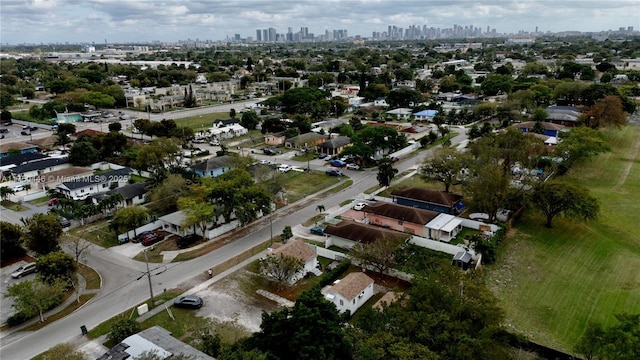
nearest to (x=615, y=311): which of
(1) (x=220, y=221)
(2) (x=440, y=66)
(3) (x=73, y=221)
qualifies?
(1) (x=220, y=221)

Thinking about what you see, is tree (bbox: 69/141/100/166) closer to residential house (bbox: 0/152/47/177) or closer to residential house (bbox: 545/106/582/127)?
residential house (bbox: 0/152/47/177)

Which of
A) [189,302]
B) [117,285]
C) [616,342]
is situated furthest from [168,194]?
[616,342]

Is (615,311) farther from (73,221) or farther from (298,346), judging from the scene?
(73,221)

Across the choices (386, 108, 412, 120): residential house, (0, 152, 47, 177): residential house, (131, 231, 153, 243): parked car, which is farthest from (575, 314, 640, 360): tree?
(386, 108, 412, 120): residential house

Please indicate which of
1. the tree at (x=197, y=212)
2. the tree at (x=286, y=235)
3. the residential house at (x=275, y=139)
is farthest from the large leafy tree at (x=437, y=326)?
the residential house at (x=275, y=139)

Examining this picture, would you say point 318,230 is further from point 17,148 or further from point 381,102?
point 381,102
